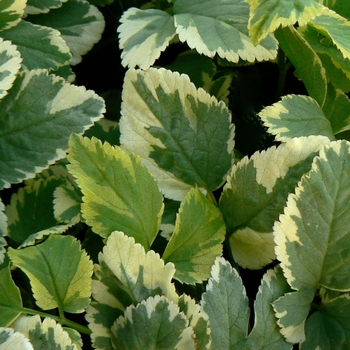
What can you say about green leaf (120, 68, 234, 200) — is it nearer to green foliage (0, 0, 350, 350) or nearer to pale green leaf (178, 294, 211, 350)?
green foliage (0, 0, 350, 350)

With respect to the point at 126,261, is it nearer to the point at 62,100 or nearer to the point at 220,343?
the point at 220,343

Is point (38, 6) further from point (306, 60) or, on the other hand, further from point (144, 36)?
point (306, 60)

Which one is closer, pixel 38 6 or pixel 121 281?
pixel 121 281

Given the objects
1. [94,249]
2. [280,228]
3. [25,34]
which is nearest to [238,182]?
[280,228]

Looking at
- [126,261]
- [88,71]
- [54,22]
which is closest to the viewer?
[126,261]

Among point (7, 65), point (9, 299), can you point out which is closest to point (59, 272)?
point (9, 299)

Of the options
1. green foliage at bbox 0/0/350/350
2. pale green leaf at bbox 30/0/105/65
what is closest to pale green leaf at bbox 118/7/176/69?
green foliage at bbox 0/0/350/350

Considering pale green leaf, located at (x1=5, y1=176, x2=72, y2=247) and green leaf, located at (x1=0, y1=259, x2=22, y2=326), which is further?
pale green leaf, located at (x1=5, y1=176, x2=72, y2=247)
